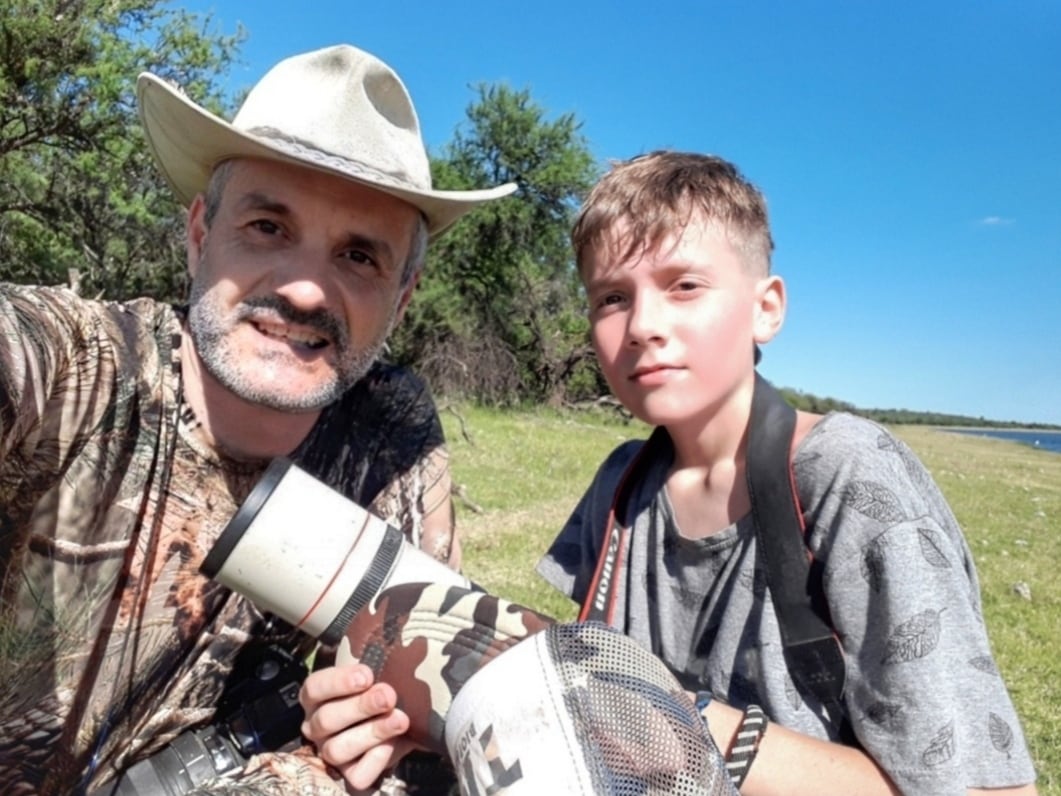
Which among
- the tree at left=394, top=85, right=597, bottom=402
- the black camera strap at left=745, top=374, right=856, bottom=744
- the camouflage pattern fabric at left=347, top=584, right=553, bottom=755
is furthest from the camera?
the tree at left=394, top=85, right=597, bottom=402

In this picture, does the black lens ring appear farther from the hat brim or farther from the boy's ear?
the boy's ear

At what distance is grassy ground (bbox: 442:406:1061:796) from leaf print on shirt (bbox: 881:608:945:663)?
8.46ft

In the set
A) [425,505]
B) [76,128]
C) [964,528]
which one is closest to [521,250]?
[76,128]

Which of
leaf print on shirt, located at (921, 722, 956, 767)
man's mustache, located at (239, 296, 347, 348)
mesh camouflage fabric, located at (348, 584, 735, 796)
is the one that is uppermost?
man's mustache, located at (239, 296, 347, 348)

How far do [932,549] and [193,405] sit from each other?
155 centimetres

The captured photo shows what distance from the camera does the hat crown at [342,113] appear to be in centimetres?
203

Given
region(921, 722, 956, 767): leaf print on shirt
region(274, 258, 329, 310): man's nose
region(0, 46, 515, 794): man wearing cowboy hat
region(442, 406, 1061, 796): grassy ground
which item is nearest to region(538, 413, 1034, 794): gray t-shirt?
region(921, 722, 956, 767): leaf print on shirt

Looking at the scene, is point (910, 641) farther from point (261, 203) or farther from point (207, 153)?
point (207, 153)

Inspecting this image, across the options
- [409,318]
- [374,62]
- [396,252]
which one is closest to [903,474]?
[396,252]

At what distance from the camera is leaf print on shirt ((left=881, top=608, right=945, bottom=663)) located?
5.06ft

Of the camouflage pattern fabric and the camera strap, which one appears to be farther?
the camera strap

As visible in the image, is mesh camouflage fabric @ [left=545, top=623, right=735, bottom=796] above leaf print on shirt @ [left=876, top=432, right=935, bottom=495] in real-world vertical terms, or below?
below

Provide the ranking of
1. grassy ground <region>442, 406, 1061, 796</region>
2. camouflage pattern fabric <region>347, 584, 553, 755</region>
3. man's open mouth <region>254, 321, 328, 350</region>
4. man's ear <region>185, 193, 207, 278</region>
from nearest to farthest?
1. camouflage pattern fabric <region>347, 584, 553, 755</region>
2. man's open mouth <region>254, 321, 328, 350</region>
3. man's ear <region>185, 193, 207, 278</region>
4. grassy ground <region>442, 406, 1061, 796</region>

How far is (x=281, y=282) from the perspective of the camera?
2004 millimetres
